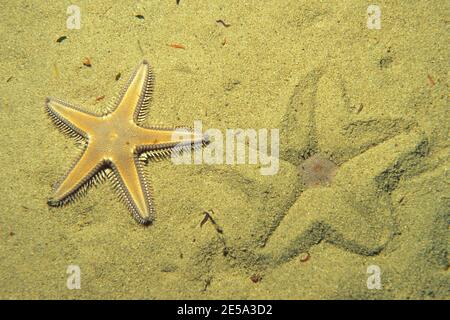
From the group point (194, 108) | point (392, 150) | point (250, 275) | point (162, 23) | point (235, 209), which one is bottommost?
point (250, 275)

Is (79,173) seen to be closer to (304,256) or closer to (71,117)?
(71,117)

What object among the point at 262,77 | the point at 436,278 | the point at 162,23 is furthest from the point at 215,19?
the point at 436,278

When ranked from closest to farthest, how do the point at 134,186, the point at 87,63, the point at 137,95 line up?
the point at 134,186 < the point at 137,95 < the point at 87,63

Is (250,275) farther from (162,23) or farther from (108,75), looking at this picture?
(162,23)

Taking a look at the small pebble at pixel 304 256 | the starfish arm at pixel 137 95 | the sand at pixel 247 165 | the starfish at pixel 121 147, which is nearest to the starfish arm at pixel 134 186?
the starfish at pixel 121 147

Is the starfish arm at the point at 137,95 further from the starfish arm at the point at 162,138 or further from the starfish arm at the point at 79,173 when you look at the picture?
the starfish arm at the point at 79,173

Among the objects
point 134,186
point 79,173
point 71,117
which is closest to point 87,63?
point 71,117

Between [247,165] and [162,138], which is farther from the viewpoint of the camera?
[247,165]

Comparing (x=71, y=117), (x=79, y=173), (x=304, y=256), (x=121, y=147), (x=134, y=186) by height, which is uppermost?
(x=71, y=117)
